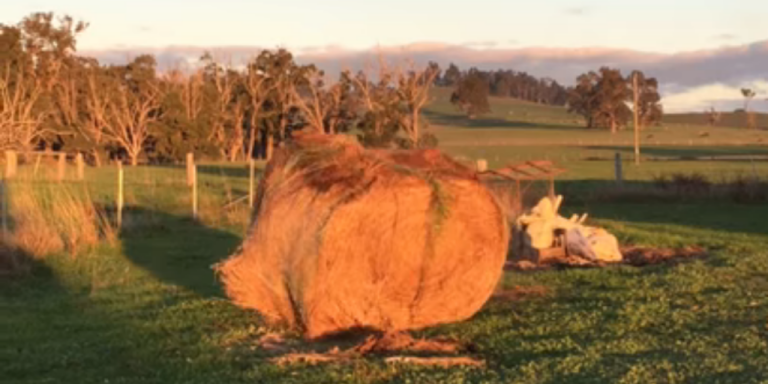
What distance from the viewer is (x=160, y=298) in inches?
505

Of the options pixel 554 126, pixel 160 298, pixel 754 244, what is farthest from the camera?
pixel 554 126

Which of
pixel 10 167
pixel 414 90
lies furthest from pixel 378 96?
pixel 10 167

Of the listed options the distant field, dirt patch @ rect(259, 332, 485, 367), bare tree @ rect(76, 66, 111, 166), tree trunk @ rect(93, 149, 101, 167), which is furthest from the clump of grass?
bare tree @ rect(76, 66, 111, 166)

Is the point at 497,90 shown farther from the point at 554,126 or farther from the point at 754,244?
the point at 754,244

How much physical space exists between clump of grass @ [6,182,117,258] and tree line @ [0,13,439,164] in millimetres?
46434

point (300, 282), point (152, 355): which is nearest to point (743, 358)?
point (300, 282)

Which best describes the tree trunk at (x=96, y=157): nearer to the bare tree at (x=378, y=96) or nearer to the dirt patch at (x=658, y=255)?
the bare tree at (x=378, y=96)

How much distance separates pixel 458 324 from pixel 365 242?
172cm

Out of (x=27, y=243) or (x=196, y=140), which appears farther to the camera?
(x=196, y=140)

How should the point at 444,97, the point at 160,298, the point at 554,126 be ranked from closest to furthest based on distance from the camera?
the point at 160,298 → the point at 554,126 → the point at 444,97

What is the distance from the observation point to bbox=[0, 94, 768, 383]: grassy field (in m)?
7.82

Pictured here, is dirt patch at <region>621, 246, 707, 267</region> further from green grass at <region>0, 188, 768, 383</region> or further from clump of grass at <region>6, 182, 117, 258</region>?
clump of grass at <region>6, 182, 117, 258</region>

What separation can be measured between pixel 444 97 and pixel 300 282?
540ft

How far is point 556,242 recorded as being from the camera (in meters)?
16.5
